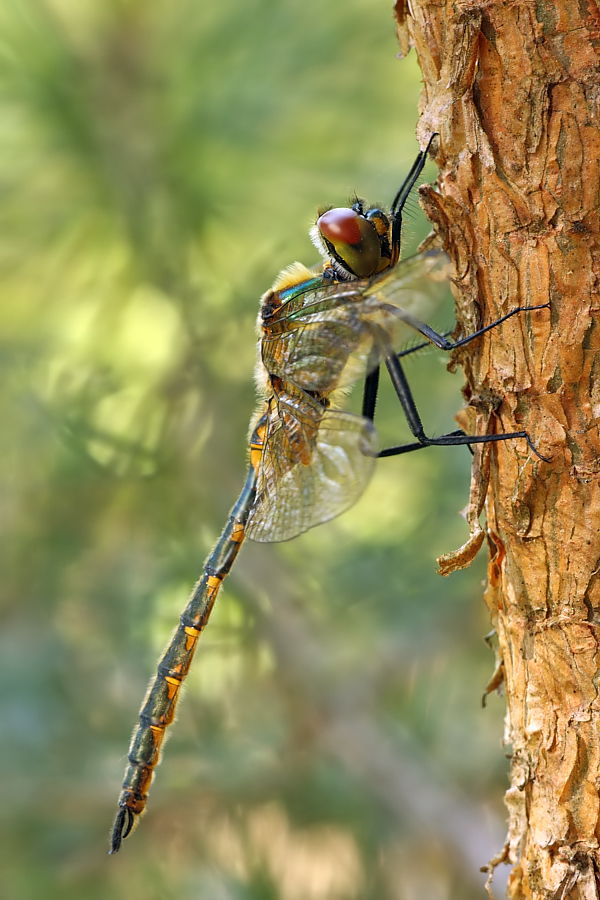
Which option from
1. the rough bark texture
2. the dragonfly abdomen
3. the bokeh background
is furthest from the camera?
the bokeh background

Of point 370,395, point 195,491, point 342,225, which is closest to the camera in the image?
point 342,225

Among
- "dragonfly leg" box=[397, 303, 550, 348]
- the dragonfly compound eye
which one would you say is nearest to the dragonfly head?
the dragonfly compound eye

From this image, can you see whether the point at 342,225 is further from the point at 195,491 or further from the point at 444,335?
the point at 195,491

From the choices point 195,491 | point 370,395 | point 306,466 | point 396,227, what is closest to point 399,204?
point 396,227

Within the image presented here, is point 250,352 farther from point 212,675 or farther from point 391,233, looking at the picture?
point 212,675

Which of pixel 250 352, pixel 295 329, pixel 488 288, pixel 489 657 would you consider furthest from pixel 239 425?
pixel 488 288

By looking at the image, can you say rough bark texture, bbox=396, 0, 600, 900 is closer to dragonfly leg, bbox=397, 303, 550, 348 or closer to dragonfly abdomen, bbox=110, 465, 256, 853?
dragonfly leg, bbox=397, 303, 550, 348

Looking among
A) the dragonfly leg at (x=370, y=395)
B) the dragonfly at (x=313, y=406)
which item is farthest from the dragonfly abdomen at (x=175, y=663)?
the dragonfly leg at (x=370, y=395)
